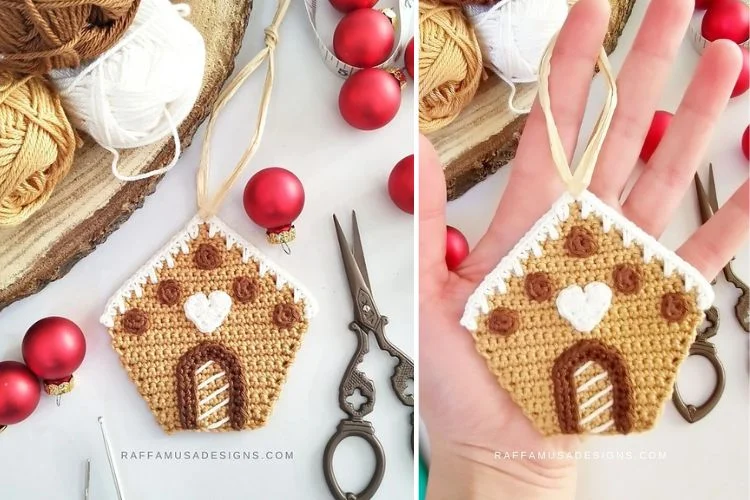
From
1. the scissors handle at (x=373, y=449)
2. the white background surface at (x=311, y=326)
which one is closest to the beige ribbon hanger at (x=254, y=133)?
the white background surface at (x=311, y=326)

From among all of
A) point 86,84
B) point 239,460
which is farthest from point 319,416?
point 86,84

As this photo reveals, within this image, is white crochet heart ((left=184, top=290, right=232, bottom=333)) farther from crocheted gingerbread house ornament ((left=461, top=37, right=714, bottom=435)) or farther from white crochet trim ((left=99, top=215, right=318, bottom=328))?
crocheted gingerbread house ornament ((left=461, top=37, right=714, bottom=435))

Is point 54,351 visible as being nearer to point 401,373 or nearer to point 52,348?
point 52,348

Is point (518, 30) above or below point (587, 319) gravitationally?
above

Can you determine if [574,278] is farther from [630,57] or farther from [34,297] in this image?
[34,297]

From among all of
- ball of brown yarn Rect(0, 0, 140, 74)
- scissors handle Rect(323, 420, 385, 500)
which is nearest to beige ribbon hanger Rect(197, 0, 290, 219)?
Result: ball of brown yarn Rect(0, 0, 140, 74)

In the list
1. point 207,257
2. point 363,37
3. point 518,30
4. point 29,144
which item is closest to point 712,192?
point 518,30
